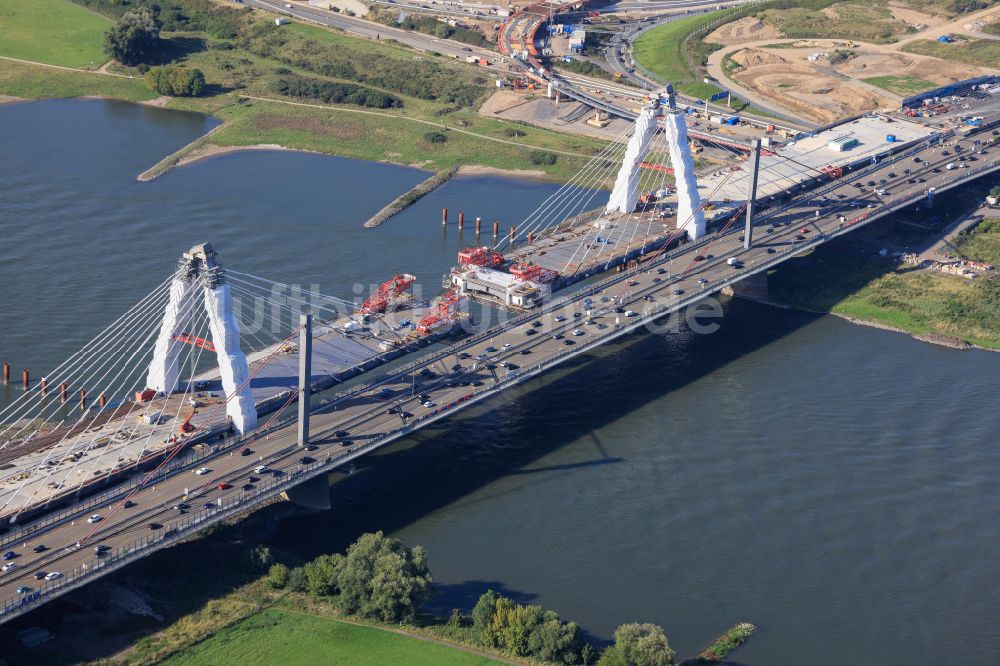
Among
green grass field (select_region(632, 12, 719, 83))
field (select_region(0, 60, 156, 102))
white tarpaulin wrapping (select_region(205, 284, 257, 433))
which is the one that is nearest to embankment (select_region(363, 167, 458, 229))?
white tarpaulin wrapping (select_region(205, 284, 257, 433))

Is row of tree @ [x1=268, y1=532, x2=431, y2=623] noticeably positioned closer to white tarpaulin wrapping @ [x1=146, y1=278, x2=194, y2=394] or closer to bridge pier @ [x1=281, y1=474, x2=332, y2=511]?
bridge pier @ [x1=281, y1=474, x2=332, y2=511]

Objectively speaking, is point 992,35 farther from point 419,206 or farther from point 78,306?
point 78,306

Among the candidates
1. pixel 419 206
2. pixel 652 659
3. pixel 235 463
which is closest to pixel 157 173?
pixel 419 206

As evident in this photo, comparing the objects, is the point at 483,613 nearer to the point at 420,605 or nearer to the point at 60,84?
the point at 420,605

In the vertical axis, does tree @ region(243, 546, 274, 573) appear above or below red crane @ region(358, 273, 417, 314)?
below

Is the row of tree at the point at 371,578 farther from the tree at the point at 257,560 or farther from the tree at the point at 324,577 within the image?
the tree at the point at 257,560

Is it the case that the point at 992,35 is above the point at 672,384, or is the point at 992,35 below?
above
